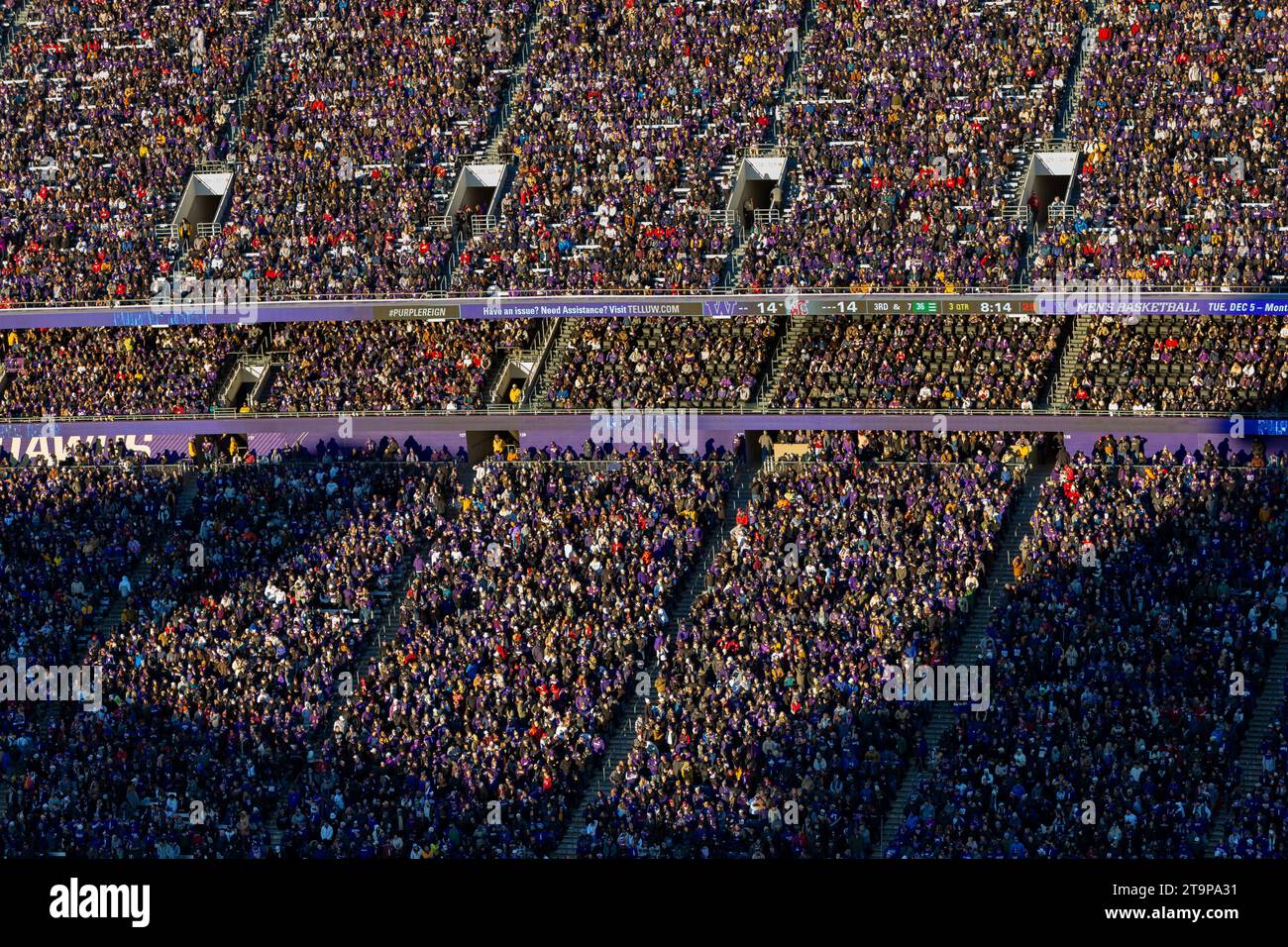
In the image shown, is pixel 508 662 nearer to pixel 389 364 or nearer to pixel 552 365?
pixel 552 365

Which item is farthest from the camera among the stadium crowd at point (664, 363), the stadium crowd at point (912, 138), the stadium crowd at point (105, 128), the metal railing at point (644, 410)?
the stadium crowd at point (105, 128)

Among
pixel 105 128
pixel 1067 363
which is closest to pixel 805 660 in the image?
pixel 1067 363

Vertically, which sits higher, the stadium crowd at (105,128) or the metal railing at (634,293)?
the stadium crowd at (105,128)

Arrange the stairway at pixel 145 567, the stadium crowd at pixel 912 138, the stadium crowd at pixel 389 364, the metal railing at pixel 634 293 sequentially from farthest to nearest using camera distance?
the stadium crowd at pixel 389 364, the stadium crowd at pixel 912 138, the stairway at pixel 145 567, the metal railing at pixel 634 293

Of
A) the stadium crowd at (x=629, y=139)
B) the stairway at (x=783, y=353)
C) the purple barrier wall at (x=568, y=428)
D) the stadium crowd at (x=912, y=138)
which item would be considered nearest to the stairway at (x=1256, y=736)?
the purple barrier wall at (x=568, y=428)

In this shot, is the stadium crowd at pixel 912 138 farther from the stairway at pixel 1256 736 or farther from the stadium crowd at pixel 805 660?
the stairway at pixel 1256 736

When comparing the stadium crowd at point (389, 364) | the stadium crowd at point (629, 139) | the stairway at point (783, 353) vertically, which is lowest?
the stairway at point (783, 353)
